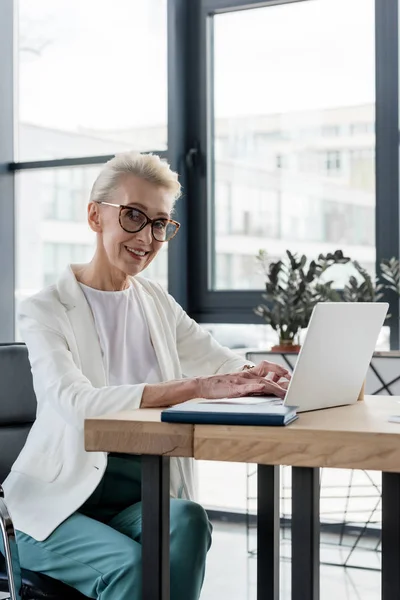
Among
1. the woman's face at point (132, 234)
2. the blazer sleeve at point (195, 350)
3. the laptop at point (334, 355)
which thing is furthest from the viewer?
the blazer sleeve at point (195, 350)

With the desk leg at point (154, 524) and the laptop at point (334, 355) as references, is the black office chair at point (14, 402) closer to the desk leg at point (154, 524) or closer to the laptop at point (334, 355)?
the desk leg at point (154, 524)

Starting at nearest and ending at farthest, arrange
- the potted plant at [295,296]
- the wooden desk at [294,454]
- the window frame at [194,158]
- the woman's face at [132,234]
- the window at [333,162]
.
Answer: the wooden desk at [294,454], the woman's face at [132,234], the potted plant at [295,296], the window at [333,162], the window frame at [194,158]

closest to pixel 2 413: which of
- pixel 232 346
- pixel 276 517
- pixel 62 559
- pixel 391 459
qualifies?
pixel 62 559

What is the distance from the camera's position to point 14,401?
2074 mm

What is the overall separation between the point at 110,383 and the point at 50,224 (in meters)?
2.44

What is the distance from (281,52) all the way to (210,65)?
1.16 ft

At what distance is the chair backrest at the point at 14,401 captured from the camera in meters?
2.04

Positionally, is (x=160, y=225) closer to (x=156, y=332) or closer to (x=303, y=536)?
(x=156, y=332)

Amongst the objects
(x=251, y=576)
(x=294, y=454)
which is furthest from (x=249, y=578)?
(x=294, y=454)

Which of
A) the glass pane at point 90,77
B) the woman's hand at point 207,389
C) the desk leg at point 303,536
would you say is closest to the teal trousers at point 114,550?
the woman's hand at point 207,389

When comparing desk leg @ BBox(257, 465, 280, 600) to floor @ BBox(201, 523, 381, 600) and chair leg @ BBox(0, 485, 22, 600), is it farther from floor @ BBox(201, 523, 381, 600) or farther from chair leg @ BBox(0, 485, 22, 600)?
floor @ BBox(201, 523, 381, 600)

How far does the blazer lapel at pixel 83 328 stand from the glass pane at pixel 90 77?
2116mm

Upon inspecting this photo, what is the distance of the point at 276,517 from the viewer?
5.65ft

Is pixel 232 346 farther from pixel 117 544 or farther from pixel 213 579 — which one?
pixel 117 544
